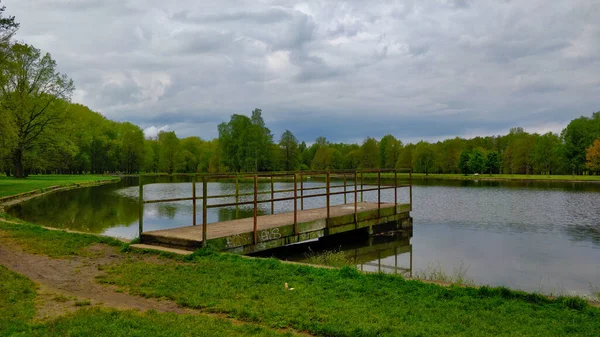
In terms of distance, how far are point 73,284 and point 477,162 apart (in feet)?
307

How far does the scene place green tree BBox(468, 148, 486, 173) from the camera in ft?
302

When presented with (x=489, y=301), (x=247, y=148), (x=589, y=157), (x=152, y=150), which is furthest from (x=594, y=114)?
(x=489, y=301)

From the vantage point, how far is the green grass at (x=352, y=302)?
534cm

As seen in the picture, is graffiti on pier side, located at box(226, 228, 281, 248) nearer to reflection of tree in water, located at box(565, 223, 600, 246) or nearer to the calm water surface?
the calm water surface

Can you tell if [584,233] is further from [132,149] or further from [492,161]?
[132,149]

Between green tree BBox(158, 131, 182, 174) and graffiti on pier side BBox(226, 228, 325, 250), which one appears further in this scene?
green tree BBox(158, 131, 182, 174)

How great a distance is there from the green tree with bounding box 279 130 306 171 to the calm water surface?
228 feet

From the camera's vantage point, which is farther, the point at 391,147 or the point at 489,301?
the point at 391,147

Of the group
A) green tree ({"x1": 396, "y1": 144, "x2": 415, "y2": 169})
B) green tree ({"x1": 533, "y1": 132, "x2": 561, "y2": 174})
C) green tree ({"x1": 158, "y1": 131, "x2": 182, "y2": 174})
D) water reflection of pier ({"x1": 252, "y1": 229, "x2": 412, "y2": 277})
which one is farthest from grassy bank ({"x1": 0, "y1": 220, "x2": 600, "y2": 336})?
green tree ({"x1": 158, "y1": 131, "x2": 182, "y2": 174})

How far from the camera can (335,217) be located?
15156 millimetres

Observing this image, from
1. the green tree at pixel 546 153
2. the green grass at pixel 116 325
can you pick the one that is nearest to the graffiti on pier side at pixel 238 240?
the green grass at pixel 116 325

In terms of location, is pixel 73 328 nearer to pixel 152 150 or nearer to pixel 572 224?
pixel 572 224

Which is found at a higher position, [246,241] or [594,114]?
[594,114]

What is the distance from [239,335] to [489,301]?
11.9 ft
